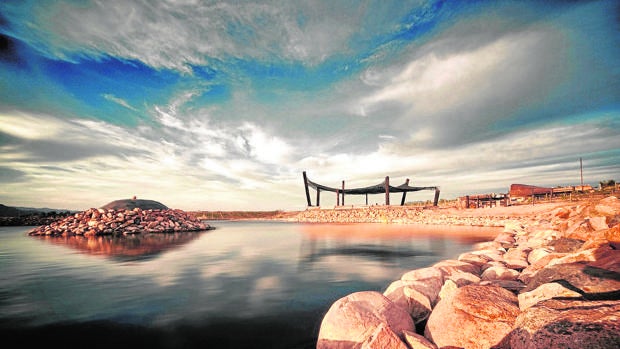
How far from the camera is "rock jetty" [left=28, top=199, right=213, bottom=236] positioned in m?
20.0

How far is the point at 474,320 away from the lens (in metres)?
2.88

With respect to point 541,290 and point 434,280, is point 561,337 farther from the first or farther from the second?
point 434,280

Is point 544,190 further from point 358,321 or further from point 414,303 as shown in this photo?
point 358,321

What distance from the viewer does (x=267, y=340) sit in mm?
3719

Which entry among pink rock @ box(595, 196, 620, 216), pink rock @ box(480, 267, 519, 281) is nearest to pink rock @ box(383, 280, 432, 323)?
pink rock @ box(480, 267, 519, 281)

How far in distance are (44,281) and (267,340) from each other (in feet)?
23.4

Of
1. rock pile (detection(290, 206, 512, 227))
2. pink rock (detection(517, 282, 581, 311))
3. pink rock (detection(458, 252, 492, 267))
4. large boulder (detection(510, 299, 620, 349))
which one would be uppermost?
large boulder (detection(510, 299, 620, 349))

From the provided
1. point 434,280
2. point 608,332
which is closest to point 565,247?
point 434,280

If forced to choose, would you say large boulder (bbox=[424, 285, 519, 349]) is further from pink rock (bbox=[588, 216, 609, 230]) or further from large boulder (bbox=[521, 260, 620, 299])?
pink rock (bbox=[588, 216, 609, 230])

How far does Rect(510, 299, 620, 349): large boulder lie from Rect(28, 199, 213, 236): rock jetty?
2460 cm

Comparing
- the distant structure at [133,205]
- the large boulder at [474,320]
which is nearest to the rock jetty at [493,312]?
the large boulder at [474,320]

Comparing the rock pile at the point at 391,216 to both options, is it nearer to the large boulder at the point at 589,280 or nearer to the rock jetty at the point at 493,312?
the rock jetty at the point at 493,312

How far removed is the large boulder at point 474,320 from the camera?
9.00 feet

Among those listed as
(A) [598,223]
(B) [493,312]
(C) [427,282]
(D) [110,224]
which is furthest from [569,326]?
(D) [110,224]
